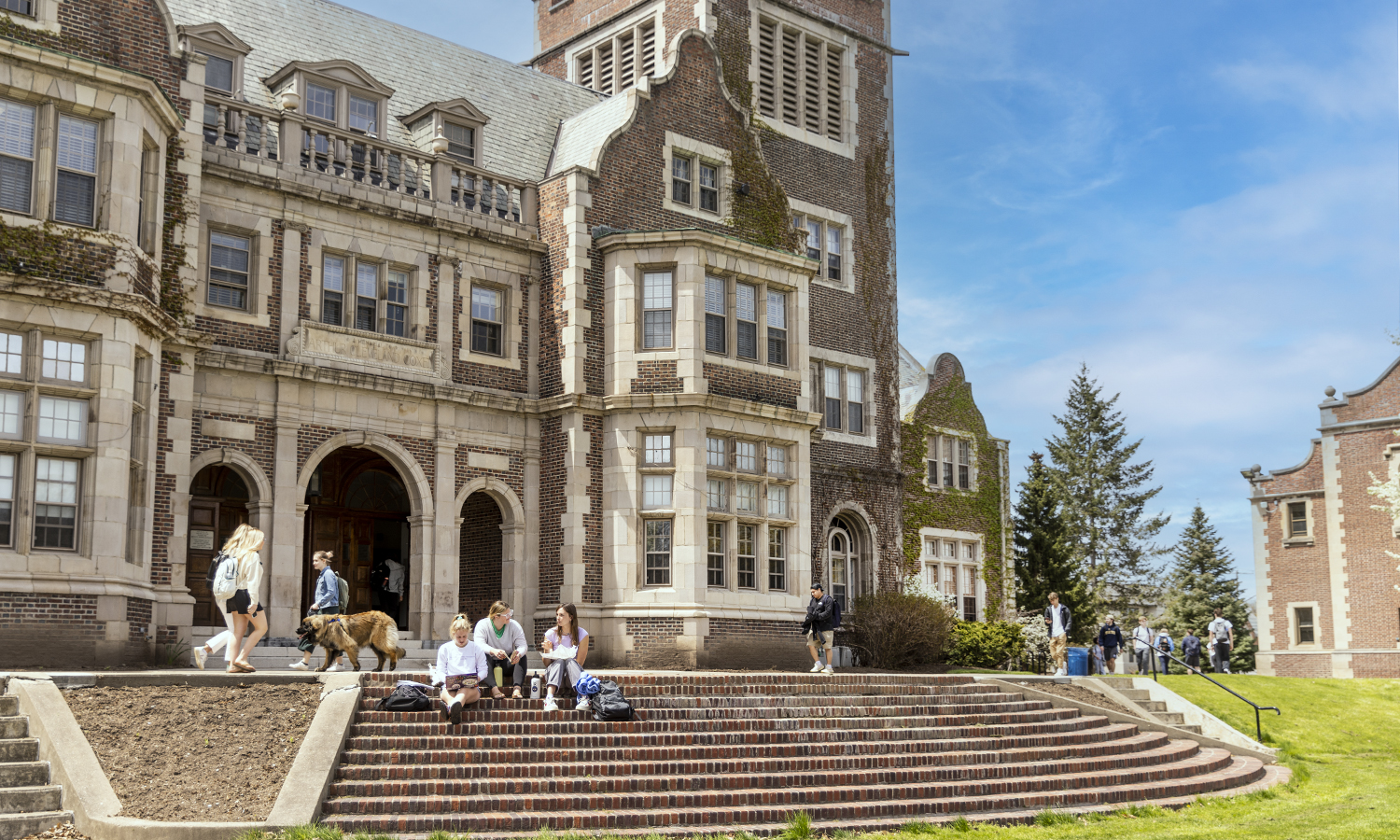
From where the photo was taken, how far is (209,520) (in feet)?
71.8

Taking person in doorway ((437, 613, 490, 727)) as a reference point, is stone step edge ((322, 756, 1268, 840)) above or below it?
below

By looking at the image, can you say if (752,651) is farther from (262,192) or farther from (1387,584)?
(1387,584)

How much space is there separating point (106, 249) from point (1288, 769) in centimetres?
1941

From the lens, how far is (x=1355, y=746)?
24.1 meters

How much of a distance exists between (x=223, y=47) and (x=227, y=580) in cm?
1139

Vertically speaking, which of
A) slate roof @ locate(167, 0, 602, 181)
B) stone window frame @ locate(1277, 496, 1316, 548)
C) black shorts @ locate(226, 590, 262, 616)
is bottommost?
black shorts @ locate(226, 590, 262, 616)

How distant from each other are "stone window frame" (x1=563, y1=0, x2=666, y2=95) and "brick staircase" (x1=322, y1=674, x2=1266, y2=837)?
677 inches

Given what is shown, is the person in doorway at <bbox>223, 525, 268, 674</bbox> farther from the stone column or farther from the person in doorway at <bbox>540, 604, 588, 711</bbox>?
the stone column

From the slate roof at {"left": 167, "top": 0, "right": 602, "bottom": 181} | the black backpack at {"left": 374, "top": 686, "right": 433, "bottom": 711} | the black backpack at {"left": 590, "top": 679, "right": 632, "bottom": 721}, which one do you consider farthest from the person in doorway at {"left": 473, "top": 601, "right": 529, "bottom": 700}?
the slate roof at {"left": 167, "top": 0, "right": 602, "bottom": 181}

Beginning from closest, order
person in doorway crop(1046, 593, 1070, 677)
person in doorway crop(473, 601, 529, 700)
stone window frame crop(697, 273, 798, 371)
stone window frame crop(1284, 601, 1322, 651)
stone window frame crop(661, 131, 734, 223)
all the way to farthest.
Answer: person in doorway crop(473, 601, 529, 700)
person in doorway crop(1046, 593, 1070, 677)
stone window frame crop(697, 273, 798, 371)
stone window frame crop(661, 131, 734, 223)
stone window frame crop(1284, 601, 1322, 651)

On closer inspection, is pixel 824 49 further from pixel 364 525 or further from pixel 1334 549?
pixel 1334 549

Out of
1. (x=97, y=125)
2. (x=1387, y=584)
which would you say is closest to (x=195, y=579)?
(x=97, y=125)

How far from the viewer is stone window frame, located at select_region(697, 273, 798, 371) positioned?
25.0 m

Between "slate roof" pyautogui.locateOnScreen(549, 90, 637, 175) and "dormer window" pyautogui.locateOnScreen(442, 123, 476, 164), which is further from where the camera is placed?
"slate roof" pyautogui.locateOnScreen(549, 90, 637, 175)
